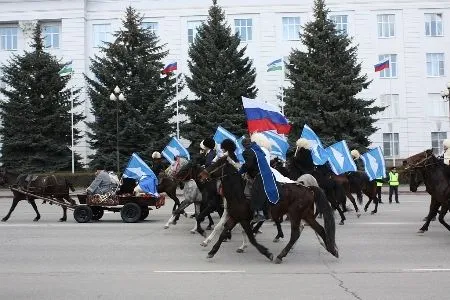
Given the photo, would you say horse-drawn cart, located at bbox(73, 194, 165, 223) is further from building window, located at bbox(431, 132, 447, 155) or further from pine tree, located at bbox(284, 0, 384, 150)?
building window, located at bbox(431, 132, 447, 155)

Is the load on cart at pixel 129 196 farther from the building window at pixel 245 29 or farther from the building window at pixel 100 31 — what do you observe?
the building window at pixel 100 31

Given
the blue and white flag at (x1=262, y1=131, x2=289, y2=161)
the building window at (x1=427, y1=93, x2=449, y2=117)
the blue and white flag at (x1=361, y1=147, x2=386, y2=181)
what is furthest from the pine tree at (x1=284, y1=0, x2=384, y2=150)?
the blue and white flag at (x1=262, y1=131, x2=289, y2=161)

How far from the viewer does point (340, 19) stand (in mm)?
47438

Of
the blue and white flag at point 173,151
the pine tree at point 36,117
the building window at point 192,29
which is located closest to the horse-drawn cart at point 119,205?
the blue and white flag at point 173,151

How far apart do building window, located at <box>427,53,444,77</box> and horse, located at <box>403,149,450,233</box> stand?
3614 centimetres

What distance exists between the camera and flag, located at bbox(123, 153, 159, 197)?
654 inches

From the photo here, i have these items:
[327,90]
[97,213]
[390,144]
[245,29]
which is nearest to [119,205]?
[97,213]

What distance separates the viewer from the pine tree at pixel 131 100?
40.1 metres

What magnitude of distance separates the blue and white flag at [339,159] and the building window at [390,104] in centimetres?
2950

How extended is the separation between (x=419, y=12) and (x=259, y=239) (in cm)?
3998

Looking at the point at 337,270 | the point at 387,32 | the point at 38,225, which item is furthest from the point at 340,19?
the point at 337,270

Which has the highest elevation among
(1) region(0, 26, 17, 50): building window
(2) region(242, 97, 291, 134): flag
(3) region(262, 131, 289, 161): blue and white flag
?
(1) region(0, 26, 17, 50): building window

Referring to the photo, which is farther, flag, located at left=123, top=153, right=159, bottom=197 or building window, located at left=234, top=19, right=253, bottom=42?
building window, located at left=234, top=19, right=253, bottom=42

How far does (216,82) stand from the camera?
132 ft
